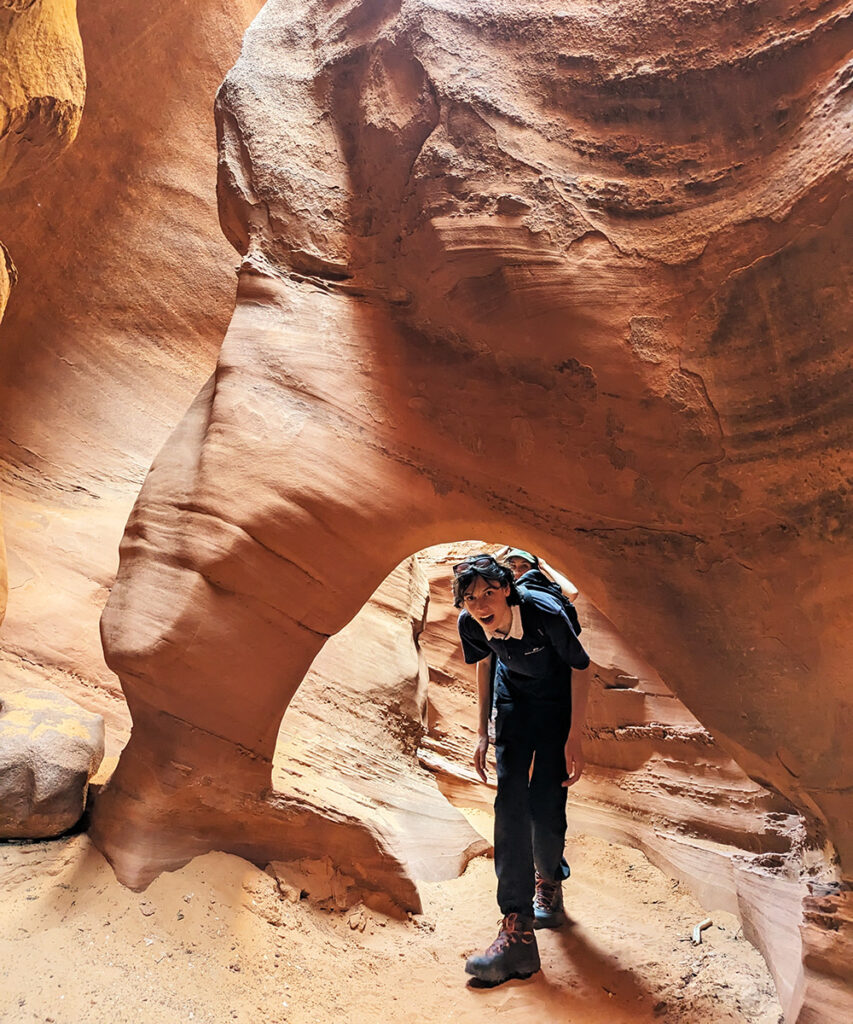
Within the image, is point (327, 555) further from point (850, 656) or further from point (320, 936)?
point (850, 656)

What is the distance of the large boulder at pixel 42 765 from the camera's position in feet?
9.39

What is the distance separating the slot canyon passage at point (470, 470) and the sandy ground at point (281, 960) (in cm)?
1

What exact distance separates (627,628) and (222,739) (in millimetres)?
1654

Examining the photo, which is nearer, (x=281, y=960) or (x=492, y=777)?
(x=281, y=960)

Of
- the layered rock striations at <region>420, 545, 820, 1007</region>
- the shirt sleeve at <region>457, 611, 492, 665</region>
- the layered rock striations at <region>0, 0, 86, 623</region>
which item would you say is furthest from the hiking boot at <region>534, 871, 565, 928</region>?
the layered rock striations at <region>0, 0, 86, 623</region>

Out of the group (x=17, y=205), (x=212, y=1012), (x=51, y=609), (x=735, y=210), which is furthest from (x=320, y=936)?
(x=17, y=205)

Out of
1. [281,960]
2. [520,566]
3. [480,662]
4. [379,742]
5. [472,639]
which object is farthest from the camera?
[379,742]

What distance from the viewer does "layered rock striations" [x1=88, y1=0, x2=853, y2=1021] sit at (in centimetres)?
254

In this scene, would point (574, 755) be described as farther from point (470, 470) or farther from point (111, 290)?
point (111, 290)

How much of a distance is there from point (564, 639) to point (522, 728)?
43 centimetres

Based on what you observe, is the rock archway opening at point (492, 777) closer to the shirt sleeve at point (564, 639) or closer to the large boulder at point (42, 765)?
the shirt sleeve at point (564, 639)

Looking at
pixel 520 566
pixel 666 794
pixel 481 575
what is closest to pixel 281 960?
pixel 481 575

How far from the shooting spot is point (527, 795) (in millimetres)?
2934

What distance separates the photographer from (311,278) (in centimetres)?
328
